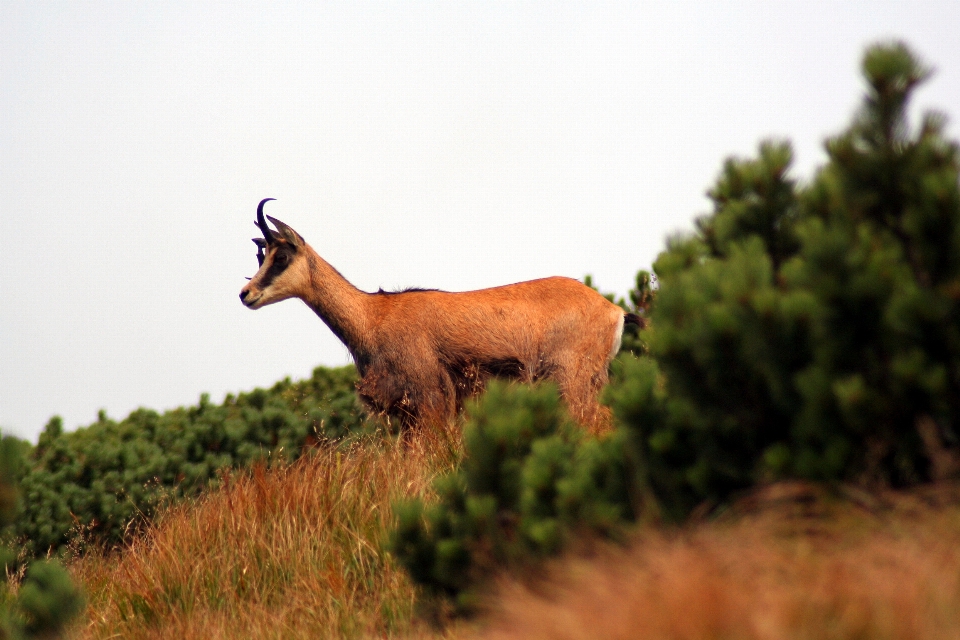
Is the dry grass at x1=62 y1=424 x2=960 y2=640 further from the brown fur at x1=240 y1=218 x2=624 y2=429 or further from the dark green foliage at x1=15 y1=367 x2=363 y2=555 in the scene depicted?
the dark green foliage at x1=15 y1=367 x2=363 y2=555

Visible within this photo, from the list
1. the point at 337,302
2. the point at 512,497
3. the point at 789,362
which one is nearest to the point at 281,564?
the point at 512,497

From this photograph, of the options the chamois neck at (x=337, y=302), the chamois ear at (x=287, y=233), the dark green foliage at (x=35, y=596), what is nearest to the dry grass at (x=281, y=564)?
the dark green foliage at (x=35, y=596)

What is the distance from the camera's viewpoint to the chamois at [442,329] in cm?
1088

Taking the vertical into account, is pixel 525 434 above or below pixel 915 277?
below

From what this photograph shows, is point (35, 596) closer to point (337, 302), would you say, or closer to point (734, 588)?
→ point (734, 588)

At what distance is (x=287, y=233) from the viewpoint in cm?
1150

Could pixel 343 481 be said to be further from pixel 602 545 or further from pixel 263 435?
pixel 263 435

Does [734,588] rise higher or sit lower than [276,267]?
lower

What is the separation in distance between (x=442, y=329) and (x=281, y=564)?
4.50 m

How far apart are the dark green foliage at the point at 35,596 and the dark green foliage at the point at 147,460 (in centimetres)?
602

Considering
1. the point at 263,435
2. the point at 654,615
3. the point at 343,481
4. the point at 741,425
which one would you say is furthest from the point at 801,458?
the point at 263,435

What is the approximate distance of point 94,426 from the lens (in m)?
17.5

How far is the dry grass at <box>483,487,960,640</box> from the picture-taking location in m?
3.07

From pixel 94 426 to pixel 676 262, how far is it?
15.1m
